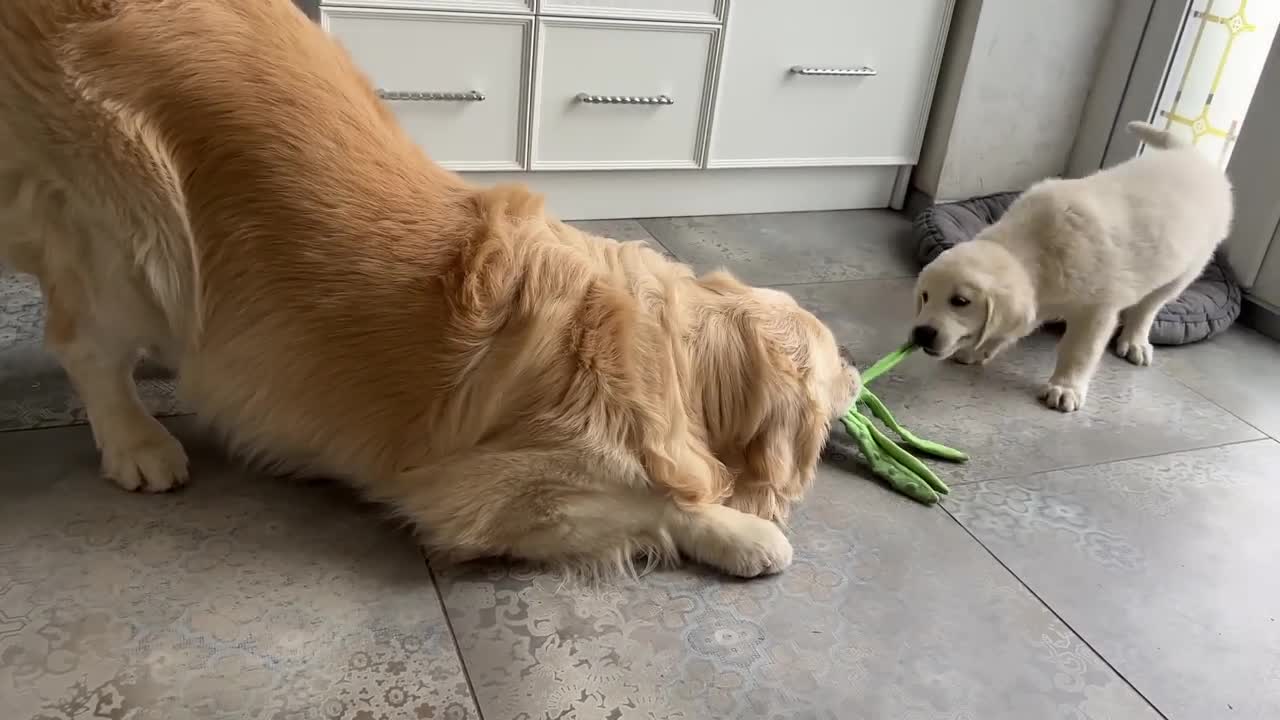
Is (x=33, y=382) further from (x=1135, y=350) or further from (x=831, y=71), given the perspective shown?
(x=1135, y=350)

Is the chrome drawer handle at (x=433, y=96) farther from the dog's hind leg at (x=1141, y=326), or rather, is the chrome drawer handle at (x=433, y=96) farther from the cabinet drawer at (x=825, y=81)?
the dog's hind leg at (x=1141, y=326)

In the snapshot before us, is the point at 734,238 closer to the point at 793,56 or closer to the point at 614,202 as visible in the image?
the point at 614,202

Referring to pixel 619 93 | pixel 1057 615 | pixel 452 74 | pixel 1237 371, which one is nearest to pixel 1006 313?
pixel 1057 615

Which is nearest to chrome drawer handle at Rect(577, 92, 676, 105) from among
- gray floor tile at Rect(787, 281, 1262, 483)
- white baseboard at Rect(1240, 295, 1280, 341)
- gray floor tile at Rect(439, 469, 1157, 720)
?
gray floor tile at Rect(787, 281, 1262, 483)

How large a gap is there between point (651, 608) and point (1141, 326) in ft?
5.68

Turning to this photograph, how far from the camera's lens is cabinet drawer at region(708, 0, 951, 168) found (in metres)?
2.92

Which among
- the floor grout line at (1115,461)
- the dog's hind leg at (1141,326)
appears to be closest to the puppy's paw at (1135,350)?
the dog's hind leg at (1141,326)

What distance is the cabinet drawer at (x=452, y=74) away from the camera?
98.1 inches

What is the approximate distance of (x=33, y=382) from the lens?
1839 mm

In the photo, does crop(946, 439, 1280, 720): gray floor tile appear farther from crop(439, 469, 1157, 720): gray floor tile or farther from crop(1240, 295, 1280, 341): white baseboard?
crop(1240, 295, 1280, 341): white baseboard

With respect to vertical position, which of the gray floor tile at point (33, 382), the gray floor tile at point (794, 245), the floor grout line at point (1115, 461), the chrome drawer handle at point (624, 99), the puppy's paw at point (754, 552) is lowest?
the floor grout line at point (1115, 461)

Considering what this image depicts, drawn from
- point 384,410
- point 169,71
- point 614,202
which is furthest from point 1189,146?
point 169,71

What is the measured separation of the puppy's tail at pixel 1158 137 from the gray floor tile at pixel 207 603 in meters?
2.15

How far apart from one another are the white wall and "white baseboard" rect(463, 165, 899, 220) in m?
0.22
